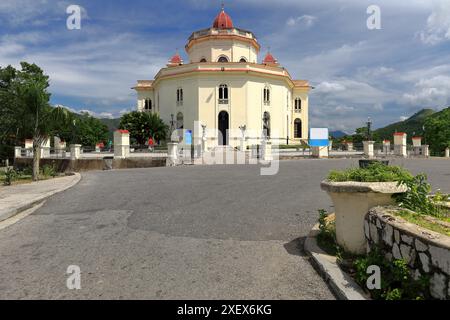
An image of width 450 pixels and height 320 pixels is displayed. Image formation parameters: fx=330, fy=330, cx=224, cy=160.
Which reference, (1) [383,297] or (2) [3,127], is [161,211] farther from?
(2) [3,127]

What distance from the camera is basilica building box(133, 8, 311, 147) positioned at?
38.5 m

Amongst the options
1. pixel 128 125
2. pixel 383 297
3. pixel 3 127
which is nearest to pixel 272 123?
pixel 128 125

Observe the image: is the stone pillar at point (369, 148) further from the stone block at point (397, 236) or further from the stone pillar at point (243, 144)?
the stone block at point (397, 236)

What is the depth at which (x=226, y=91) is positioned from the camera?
38.8m

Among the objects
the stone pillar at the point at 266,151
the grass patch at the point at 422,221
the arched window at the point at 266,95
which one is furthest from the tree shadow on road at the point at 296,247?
the arched window at the point at 266,95

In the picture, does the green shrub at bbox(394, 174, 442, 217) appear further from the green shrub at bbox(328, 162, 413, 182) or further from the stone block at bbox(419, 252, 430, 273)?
the stone block at bbox(419, 252, 430, 273)

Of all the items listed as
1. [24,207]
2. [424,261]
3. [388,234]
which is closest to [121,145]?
[24,207]

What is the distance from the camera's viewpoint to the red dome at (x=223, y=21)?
4469 cm

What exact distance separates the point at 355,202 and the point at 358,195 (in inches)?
4.6

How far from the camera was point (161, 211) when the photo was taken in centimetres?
723

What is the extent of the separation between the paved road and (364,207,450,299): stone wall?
2.61 ft

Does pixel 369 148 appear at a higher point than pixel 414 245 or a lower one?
higher

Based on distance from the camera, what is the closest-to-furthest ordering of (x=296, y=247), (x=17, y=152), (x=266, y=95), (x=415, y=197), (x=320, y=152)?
(x=415, y=197)
(x=296, y=247)
(x=320, y=152)
(x=17, y=152)
(x=266, y=95)

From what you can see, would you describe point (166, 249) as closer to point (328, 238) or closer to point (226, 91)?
point (328, 238)
